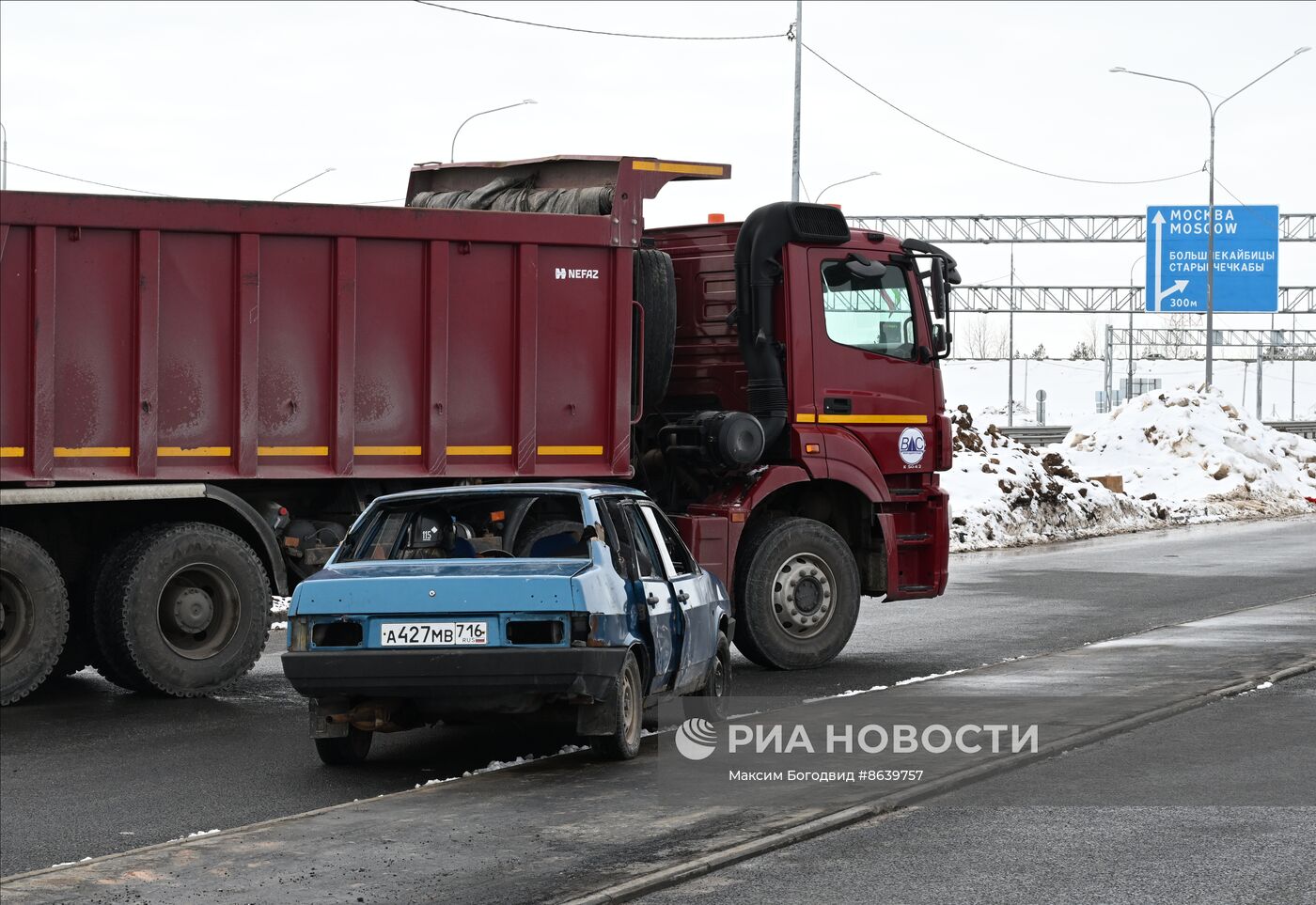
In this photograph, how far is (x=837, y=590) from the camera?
1332cm

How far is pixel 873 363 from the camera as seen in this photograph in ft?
45.1

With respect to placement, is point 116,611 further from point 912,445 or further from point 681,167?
point 912,445

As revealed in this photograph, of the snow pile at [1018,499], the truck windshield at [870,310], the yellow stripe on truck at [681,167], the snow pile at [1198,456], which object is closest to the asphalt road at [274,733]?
the truck windshield at [870,310]

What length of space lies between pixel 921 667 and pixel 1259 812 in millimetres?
5561

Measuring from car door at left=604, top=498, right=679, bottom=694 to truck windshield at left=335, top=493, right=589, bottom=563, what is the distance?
0.23 metres

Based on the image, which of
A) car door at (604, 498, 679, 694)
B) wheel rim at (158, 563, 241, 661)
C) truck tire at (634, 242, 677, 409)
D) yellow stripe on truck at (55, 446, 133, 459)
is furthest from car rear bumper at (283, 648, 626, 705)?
truck tire at (634, 242, 677, 409)

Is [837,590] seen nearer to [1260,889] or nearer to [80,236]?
[80,236]

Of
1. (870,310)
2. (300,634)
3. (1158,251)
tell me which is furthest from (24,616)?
(1158,251)

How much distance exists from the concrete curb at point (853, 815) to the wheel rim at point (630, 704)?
4.87ft

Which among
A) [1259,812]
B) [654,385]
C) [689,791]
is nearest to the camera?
[1259,812]

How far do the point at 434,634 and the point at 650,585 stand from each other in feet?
4.04

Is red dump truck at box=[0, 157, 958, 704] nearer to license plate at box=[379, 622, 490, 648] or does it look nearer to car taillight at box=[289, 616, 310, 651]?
car taillight at box=[289, 616, 310, 651]

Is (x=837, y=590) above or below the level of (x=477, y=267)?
below

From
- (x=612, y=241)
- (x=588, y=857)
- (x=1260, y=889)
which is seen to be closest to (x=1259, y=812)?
(x=1260, y=889)
